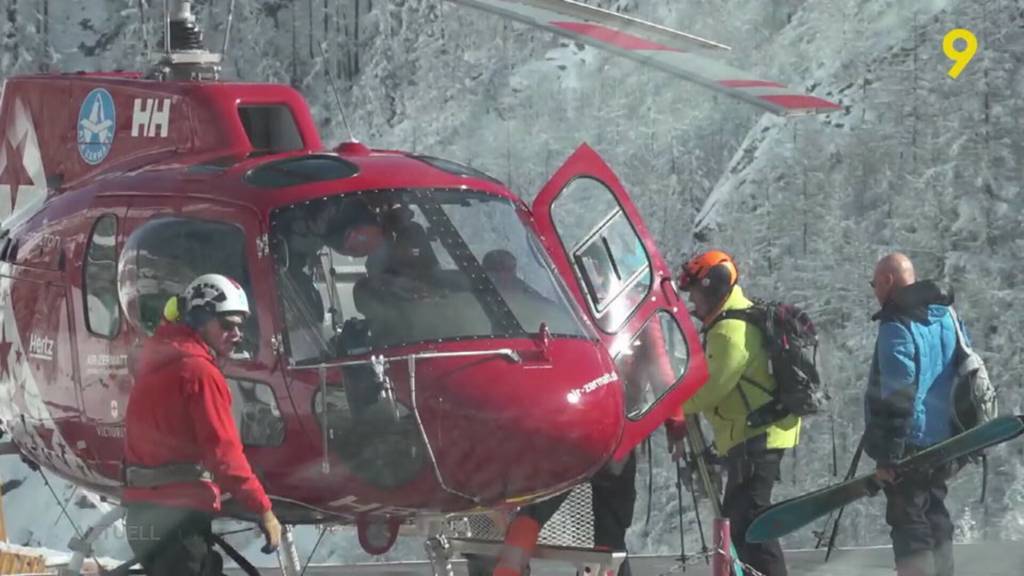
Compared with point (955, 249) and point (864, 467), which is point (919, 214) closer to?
point (955, 249)

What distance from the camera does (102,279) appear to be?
6.97 meters

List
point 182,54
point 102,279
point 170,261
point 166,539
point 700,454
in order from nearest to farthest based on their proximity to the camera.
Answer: point 166,539
point 170,261
point 102,279
point 700,454
point 182,54

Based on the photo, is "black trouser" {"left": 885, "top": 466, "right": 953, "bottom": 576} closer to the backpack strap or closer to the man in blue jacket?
the man in blue jacket

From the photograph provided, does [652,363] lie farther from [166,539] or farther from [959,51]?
[959,51]

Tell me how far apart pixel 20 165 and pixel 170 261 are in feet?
6.38

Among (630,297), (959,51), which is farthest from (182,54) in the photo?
(959,51)

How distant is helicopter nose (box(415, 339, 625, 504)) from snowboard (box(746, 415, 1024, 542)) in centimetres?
130

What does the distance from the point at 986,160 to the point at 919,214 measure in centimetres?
190

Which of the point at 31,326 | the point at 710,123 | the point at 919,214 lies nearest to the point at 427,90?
the point at 710,123

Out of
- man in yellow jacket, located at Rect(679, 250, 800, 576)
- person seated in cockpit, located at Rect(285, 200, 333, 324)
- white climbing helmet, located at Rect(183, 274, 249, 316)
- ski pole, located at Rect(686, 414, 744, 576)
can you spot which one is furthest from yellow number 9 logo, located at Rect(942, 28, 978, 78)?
white climbing helmet, located at Rect(183, 274, 249, 316)

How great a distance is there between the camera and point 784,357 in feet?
24.6

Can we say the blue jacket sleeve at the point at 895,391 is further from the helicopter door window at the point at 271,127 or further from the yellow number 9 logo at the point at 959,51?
the yellow number 9 logo at the point at 959,51

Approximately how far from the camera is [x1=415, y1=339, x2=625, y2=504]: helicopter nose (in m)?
6.15

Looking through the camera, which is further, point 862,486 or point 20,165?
point 20,165
